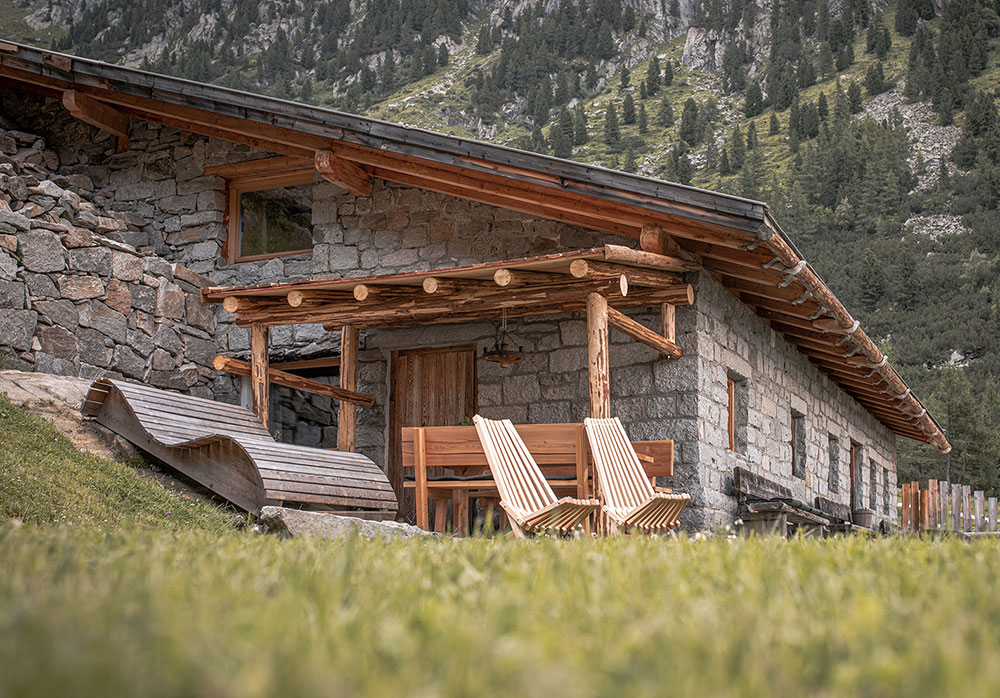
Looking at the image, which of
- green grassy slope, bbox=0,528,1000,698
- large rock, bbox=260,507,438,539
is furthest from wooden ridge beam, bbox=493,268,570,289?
green grassy slope, bbox=0,528,1000,698

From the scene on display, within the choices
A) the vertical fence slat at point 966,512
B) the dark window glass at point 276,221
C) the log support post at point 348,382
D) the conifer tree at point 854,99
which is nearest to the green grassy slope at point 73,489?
the log support post at point 348,382

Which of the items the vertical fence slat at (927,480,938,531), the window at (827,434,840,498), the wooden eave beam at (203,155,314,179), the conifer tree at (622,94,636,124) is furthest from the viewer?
the conifer tree at (622,94,636,124)

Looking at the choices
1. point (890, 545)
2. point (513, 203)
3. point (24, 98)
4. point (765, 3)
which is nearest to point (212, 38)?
point (765, 3)

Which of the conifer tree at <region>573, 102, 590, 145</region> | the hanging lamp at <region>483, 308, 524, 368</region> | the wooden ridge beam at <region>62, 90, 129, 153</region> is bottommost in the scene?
the hanging lamp at <region>483, 308, 524, 368</region>

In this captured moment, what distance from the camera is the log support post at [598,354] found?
7.24 meters

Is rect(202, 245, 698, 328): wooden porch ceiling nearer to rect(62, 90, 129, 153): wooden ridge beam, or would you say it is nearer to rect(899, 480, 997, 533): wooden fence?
rect(62, 90, 129, 153): wooden ridge beam

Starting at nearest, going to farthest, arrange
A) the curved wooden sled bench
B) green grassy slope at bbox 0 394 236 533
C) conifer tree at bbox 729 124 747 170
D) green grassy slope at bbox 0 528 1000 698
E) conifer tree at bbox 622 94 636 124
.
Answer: green grassy slope at bbox 0 528 1000 698, green grassy slope at bbox 0 394 236 533, the curved wooden sled bench, conifer tree at bbox 729 124 747 170, conifer tree at bbox 622 94 636 124

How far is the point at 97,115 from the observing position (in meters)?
10.6

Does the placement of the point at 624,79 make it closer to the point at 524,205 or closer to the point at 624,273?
the point at 524,205

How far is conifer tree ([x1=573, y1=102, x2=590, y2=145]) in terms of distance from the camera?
5269 cm

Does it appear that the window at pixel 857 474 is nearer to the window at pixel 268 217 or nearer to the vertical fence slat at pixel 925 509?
the vertical fence slat at pixel 925 509

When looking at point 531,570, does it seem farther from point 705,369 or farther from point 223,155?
point 223,155

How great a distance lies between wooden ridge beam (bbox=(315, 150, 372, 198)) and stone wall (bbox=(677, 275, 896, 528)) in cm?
347

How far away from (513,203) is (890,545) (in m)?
5.73
